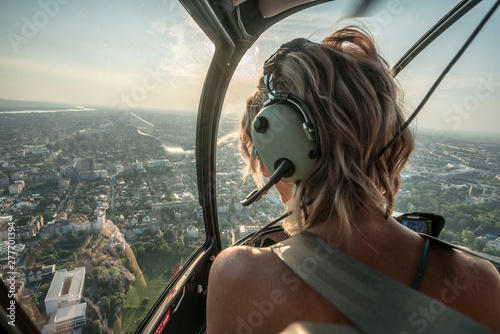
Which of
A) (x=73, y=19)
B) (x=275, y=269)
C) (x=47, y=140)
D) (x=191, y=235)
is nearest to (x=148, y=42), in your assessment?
(x=73, y=19)

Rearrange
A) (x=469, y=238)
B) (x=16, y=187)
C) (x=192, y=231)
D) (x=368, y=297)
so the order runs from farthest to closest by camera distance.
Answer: (x=192, y=231) → (x=469, y=238) → (x=16, y=187) → (x=368, y=297)

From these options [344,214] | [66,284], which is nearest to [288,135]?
[344,214]

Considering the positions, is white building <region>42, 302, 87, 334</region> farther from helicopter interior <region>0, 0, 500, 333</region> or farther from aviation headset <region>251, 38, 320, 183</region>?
aviation headset <region>251, 38, 320, 183</region>

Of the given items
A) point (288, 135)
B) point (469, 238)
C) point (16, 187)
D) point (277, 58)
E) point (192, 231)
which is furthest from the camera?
point (192, 231)

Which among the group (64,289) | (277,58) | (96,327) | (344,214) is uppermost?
(277,58)

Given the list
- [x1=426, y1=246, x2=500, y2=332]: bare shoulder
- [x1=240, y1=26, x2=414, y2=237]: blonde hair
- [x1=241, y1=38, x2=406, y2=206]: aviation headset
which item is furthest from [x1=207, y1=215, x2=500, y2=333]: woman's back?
[x1=241, y1=38, x2=406, y2=206]: aviation headset

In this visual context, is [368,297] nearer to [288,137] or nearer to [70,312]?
[288,137]

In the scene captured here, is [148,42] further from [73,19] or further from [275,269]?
[275,269]
